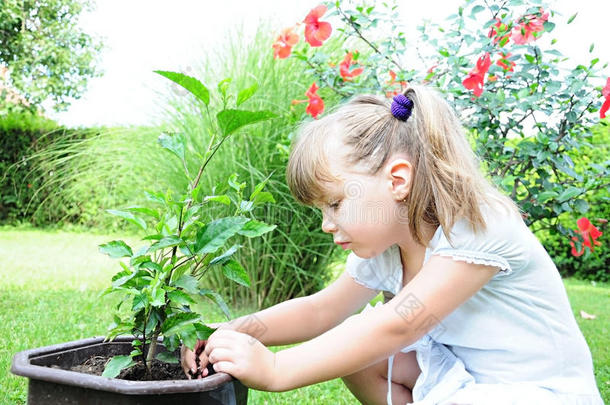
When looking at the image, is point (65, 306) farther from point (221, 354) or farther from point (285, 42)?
point (221, 354)

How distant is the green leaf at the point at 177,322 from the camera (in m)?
1.24

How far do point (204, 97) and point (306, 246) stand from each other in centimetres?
243

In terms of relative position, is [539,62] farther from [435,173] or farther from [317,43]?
[435,173]

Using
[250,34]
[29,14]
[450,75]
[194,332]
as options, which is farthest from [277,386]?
[29,14]

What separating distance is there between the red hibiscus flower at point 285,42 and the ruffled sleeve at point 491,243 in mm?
1924

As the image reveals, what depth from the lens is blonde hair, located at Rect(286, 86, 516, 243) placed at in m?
1.48

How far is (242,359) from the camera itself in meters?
1.23

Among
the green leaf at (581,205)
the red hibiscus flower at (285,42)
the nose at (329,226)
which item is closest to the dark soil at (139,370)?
the nose at (329,226)

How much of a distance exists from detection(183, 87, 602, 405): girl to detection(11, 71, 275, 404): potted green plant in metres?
0.10

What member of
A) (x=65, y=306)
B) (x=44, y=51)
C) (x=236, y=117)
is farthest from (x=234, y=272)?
(x=44, y=51)

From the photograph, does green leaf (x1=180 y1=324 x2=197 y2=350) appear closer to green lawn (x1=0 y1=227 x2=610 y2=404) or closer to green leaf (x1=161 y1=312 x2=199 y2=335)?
green leaf (x1=161 y1=312 x2=199 y2=335)

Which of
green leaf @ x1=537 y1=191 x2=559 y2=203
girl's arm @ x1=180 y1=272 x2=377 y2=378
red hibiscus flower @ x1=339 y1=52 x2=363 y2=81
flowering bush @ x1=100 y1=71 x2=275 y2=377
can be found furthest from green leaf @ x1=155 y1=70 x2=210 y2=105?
red hibiscus flower @ x1=339 y1=52 x2=363 y2=81

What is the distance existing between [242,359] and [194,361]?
0.15 metres

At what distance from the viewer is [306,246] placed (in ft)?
12.0
